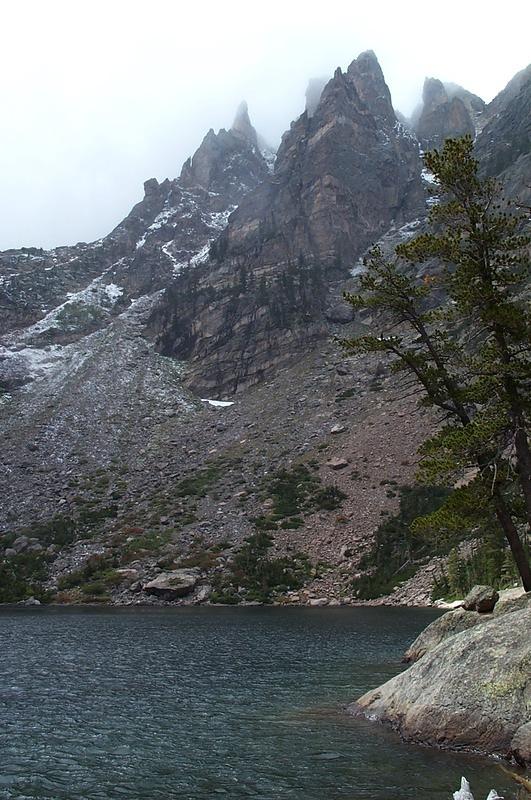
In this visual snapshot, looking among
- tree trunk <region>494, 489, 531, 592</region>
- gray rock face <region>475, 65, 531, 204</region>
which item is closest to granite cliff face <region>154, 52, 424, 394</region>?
gray rock face <region>475, 65, 531, 204</region>

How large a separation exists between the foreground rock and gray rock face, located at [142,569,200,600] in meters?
53.5

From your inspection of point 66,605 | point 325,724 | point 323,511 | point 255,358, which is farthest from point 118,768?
point 255,358

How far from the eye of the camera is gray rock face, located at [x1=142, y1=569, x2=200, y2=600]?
70562 mm

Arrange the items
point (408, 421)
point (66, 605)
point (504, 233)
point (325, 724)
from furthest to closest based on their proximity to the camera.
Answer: point (408, 421) < point (66, 605) < point (504, 233) < point (325, 724)

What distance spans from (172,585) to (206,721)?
51.2 meters

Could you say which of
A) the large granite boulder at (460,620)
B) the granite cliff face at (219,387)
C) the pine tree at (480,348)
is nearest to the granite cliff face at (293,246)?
the granite cliff face at (219,387)

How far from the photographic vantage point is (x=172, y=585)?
233 feet

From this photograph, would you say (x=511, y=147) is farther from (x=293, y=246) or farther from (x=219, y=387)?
(x=219, y=387)

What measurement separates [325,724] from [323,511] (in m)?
63.2

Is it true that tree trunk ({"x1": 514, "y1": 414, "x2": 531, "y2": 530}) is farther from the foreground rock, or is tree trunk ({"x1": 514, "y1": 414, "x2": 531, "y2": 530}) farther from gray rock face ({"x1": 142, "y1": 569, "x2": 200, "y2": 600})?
gray rock face ({"x1": 142, "y1": 569, "x2": 200, "y2": 600})

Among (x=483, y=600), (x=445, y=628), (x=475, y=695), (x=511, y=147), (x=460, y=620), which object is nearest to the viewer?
(x=475, y=695)

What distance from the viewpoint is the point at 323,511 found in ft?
273

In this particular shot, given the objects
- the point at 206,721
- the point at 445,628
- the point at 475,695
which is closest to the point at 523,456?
the point at 475,695

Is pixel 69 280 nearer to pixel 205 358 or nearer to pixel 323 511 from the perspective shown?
pixel 205 358
